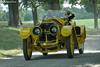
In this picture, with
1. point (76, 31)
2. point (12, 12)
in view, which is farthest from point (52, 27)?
point (12, 12)

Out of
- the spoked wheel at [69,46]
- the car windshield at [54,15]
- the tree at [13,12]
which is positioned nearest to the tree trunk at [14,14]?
the tree at [13,12]

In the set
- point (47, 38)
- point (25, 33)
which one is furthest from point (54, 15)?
point (25, 33)

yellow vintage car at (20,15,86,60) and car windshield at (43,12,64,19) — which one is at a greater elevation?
car windshield at (43,12,64,19)

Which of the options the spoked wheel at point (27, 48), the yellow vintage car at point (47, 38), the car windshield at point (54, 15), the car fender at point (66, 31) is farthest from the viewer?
the car windshield at point (54, 15)

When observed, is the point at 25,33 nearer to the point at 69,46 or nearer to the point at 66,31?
the point at 66,31

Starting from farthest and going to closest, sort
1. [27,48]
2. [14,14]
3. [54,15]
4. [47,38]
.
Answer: [14,14], [54,15], [47,38], [27,48]

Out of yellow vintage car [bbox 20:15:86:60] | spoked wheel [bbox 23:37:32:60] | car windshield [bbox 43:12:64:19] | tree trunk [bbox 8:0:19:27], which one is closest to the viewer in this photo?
yellow vintage car [bbox 20:15:86:60]

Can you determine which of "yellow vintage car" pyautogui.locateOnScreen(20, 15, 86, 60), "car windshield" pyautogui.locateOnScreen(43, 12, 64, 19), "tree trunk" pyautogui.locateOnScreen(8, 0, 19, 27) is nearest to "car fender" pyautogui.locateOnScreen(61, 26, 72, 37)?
"yellow vintage car" pyautogui.locateOnScreen(20, 15, 86, 60)

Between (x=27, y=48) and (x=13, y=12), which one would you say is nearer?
(x=27, y=48)

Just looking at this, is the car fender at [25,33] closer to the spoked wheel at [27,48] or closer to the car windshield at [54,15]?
the spoked wheel at [27,48]

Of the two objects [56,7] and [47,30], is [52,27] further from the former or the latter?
[56,7]

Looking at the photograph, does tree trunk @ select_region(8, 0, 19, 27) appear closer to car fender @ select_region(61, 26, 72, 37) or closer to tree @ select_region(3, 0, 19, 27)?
tree @ select_region(3, 0, 19, 27)

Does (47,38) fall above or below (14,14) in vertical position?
above

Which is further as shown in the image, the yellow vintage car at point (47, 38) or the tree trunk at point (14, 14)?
the tree trunk at point (14, 14)
